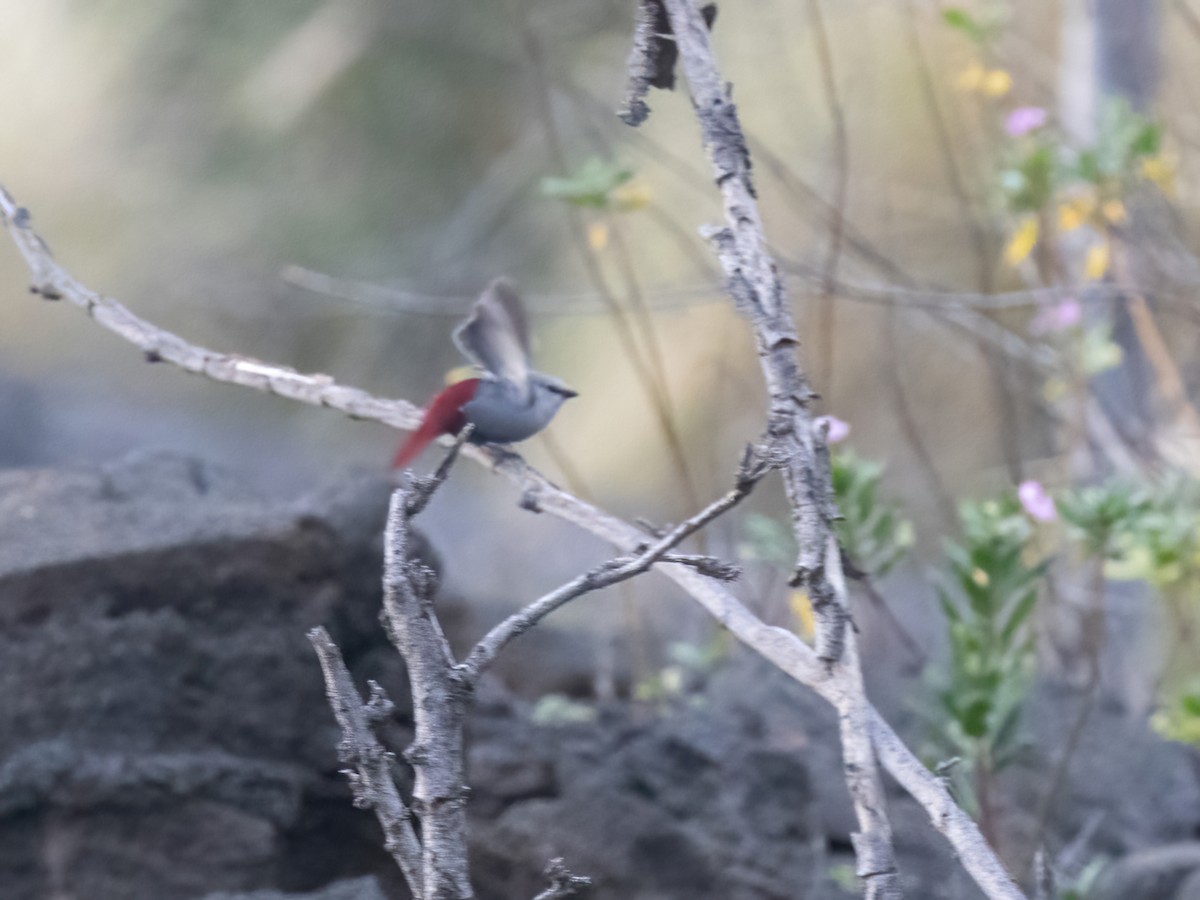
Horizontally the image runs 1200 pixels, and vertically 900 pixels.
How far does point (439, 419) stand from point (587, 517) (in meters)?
0.26

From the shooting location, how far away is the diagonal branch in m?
1.13

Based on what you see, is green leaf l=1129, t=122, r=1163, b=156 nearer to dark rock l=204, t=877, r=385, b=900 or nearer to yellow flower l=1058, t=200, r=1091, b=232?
yellow flower l=1058, t=200, r=1091, b=232

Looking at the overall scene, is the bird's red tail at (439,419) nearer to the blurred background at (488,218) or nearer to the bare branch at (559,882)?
the bare branch at (559,882)

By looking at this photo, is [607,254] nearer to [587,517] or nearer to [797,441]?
[587,517]

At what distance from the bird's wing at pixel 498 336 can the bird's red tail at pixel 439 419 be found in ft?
0.29

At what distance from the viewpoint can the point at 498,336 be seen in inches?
68.6

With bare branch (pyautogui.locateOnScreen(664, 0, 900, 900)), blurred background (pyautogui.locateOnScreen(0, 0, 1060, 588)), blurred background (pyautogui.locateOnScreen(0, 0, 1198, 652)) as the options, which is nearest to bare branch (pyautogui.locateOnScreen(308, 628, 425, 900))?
bare branch (pyautogui.locateOnScreen(664, 0, 900, 900))

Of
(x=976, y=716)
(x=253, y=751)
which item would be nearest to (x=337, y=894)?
(x=253, y=751)

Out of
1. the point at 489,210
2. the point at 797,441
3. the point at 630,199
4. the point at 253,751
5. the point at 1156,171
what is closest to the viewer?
the point at 797,441

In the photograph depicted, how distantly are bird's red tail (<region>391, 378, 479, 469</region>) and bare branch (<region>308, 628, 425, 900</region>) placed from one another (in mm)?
559

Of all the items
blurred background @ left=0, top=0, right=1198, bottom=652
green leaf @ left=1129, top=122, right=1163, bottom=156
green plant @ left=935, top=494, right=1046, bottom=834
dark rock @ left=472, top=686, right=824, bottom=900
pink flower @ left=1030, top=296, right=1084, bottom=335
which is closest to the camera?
dark rock @ left=472, top=686, right=824, bottom=900

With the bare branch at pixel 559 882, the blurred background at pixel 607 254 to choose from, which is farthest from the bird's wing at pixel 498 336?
the blurred background at pixel 607 254

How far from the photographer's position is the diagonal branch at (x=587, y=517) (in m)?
1.13

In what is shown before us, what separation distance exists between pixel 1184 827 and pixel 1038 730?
37 centimetres
